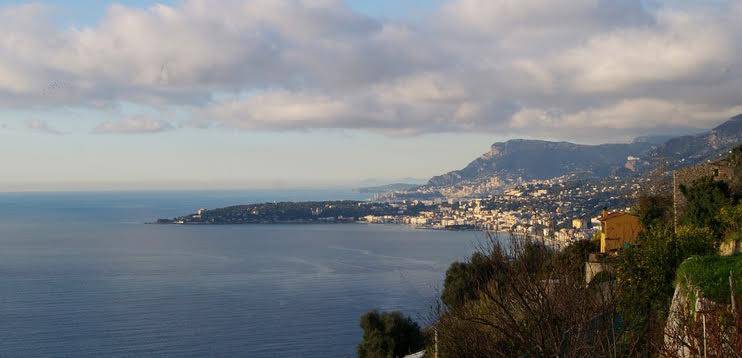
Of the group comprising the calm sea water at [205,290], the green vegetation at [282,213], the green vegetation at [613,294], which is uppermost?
the green vegetation at [613,294]

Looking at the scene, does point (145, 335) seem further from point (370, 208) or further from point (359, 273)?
point (370, 208)

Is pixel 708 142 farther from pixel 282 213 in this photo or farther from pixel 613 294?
pixel 613 294

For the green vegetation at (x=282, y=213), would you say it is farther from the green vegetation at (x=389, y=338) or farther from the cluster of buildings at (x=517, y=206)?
the green vegetation at (x=389, y=338)

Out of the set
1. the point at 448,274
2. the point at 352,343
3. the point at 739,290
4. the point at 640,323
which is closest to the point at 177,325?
the point at 352,343

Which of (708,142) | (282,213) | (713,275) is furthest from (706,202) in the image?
(282,213)

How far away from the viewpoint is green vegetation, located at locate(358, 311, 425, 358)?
2578 centimetres

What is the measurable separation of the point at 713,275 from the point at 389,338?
1667 centimetres

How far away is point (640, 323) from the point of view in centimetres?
1293

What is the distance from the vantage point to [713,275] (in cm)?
1031

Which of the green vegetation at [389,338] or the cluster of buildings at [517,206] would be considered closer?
the green vegetation at [389,338]

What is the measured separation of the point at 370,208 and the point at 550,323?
5406 inches

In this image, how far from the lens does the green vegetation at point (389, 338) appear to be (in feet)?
84.6

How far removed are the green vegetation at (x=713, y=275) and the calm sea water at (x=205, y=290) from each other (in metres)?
7.10

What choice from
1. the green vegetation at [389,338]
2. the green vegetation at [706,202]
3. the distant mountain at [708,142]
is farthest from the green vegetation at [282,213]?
the green vegetation at [706,202]
